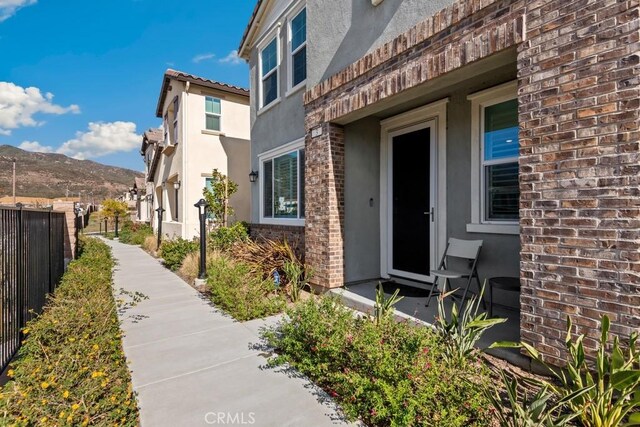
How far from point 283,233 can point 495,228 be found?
15.2 ft

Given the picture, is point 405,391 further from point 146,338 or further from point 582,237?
point 146,338

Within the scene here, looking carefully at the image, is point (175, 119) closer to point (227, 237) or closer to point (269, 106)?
point (269, 106)

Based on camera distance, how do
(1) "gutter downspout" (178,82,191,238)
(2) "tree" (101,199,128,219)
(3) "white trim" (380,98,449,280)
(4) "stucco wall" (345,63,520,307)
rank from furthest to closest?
(2) "tree" (101,199,128,219) → (1) "gutter downspout" (178,82,191,238) → (3) "white trim" (380,98,449,280) → (4) "stucco wall" (345,63,520,307)

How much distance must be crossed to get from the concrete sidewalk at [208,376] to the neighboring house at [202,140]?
6550 mm

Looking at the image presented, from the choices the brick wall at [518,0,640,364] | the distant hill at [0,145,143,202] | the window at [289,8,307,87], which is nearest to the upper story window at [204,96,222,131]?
the window at [289,8,307,87]

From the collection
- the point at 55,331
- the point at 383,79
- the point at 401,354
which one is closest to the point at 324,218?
the point at 383,79

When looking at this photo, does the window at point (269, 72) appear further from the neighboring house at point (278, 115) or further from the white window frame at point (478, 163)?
the white window frame at point (478, 163)

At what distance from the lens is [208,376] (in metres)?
3.25

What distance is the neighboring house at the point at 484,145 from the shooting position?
8.05 feet

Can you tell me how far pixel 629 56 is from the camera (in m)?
2.35

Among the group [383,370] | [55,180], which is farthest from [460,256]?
[55,180]

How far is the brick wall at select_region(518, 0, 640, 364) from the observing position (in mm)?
2363

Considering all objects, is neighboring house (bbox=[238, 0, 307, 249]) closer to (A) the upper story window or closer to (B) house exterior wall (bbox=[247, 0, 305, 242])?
(B) house exterior wall (bbox=[247, 0, 305, 242])

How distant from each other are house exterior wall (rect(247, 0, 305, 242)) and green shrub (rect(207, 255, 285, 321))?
164 cm
